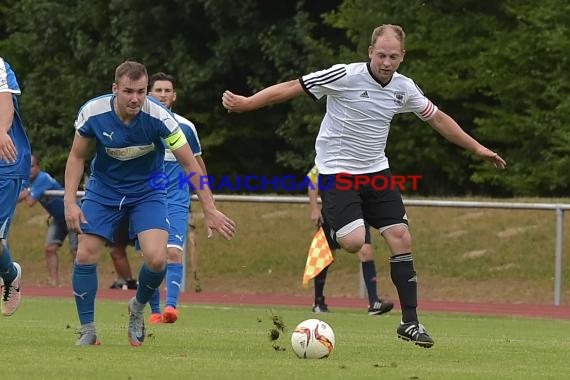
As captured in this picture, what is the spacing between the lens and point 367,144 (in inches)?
423

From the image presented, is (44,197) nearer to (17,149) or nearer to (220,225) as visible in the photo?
(17,149)

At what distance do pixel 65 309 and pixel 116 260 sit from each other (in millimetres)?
4372

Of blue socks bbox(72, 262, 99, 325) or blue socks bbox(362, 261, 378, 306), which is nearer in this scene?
blue socks bbox(72, 262, 99, 325)

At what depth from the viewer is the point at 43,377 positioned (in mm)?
7539

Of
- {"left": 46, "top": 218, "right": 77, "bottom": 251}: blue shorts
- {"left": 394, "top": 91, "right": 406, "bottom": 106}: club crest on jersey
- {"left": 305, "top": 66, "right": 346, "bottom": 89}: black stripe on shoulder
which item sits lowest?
{"left": 46, "top": 218, "right": 77, "bottom": 251}: blue shorts

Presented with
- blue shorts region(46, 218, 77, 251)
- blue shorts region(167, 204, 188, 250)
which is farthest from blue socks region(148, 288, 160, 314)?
blue shorts region(46, 218, 77, 251)

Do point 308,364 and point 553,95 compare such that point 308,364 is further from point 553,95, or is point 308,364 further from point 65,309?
point 553,95

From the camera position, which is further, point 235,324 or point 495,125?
point 495,125

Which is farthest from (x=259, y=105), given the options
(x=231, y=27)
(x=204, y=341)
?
(x=231, y=27)

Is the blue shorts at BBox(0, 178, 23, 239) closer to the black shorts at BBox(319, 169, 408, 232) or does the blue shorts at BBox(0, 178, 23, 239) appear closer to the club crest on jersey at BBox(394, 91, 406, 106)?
the black shorts at BBox(319, 169, 408, 232)

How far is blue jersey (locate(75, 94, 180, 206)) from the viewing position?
9523 mm

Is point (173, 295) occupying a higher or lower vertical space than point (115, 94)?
lower

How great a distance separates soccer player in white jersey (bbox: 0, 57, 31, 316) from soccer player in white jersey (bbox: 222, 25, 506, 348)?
2.14 meters

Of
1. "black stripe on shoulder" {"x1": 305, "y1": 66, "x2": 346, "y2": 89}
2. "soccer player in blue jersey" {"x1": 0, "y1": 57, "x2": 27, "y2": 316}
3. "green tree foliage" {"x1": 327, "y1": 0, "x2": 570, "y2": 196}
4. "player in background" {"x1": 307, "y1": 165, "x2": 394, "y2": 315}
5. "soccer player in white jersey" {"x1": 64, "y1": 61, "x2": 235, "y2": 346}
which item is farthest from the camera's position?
"green tree foliage" {"x1": 327, "y1": 0, "x2": 570, "y2": 196}
